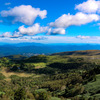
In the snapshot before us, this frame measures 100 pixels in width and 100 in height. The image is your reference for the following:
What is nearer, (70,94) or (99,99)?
(99,99)

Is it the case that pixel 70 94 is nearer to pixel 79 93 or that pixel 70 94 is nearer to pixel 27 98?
pixel 79 93

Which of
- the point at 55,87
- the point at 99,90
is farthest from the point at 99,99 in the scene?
the point at 55,87

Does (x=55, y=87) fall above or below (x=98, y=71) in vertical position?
below

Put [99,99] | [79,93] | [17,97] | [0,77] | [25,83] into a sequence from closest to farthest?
[99,99]
[17,97]
[79,93]
[25,83]
[0,77]

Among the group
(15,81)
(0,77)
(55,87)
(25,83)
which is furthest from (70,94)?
(0,77)

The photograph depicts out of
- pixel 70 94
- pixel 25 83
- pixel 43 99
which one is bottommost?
pixel 25 83

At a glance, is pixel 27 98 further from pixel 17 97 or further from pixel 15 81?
pixel 15 81

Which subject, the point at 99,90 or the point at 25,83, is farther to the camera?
the point at 25,83

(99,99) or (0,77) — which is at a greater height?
(99,99)

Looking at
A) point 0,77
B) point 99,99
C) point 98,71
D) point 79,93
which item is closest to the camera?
point 99,99
